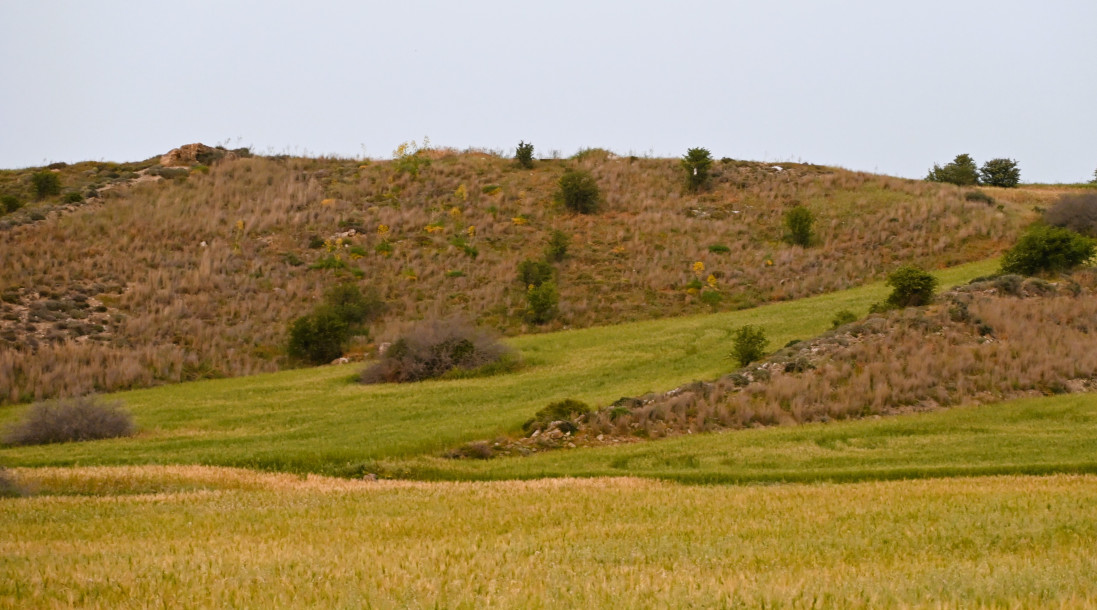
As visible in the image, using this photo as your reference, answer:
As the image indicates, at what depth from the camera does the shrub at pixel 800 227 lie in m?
60.2

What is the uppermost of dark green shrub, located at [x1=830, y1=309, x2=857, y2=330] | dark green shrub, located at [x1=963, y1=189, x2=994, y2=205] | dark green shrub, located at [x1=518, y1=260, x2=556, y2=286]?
dark green shrub, located at [x1=963, y1=189, x2=994, y2=205]

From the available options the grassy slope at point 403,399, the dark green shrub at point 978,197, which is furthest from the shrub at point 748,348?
the dark green shrub at point 978,197

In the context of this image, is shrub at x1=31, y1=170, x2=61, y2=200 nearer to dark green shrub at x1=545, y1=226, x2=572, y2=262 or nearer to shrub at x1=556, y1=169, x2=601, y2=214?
shrub at x1=556, y1=169, x2=601, y2=214

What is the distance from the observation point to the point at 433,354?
137 ft

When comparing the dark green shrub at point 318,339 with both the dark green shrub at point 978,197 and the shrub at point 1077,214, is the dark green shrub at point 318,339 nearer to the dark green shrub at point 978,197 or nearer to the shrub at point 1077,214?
the shrub at point 1077,214

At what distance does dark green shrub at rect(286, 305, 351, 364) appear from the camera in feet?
156

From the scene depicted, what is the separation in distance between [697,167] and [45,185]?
43.6 metres

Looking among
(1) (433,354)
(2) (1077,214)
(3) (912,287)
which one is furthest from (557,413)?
(2) (1077,214)

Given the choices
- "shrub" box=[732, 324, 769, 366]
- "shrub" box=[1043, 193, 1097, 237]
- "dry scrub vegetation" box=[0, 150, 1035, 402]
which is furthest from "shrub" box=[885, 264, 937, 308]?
"shrub" box=[1043, 193, 1097, 237]

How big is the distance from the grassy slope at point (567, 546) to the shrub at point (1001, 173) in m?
74.9

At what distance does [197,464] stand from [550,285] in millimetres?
28499

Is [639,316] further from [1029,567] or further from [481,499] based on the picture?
[1029,567]

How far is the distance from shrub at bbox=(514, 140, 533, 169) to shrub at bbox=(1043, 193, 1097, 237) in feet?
118

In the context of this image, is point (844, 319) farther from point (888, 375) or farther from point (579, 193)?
point (579, 193)
